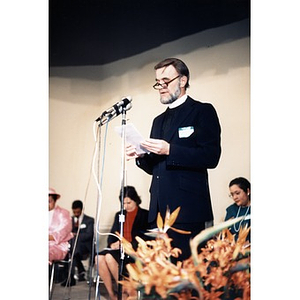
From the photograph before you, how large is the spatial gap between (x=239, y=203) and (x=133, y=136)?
2.32 ft

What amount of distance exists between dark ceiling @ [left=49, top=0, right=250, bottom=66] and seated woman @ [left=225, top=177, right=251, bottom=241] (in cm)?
89

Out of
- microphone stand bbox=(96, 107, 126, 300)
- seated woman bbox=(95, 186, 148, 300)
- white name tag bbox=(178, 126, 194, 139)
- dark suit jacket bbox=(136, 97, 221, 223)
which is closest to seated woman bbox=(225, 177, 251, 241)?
dark suit jacket bbox=(136, 97, 221, 223)

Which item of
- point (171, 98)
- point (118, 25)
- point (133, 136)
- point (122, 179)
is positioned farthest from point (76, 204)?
point (118, 25)

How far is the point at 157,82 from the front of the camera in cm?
385

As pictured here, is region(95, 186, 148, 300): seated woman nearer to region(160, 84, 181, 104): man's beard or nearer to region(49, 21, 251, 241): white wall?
region(49, 21, 251, 241): white wall

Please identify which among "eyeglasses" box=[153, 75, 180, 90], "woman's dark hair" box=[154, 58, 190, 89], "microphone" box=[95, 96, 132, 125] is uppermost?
"woman's dark hair" box=[154, 58, 190, 89]

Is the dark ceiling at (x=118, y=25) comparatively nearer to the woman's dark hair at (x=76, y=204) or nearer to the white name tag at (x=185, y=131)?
the white name tag at (x=185, y=131)

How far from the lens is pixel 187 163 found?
3838 millimetres

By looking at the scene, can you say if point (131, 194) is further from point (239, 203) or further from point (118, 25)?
point (118, 25)

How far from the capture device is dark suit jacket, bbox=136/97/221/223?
383 cm

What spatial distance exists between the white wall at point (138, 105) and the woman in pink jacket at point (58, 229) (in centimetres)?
5

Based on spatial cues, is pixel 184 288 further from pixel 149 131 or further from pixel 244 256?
pixel 149 131
